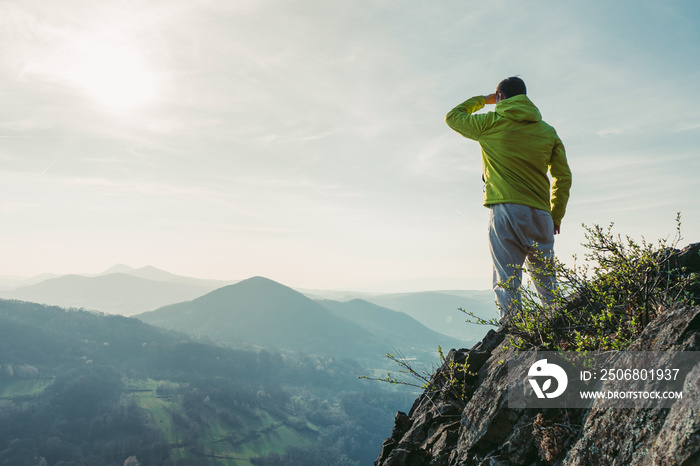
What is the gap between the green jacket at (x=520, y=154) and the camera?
5289 millimetres

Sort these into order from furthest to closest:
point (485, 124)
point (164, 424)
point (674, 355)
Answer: point (164, 424) → point (485, 124) → point (674, 355)

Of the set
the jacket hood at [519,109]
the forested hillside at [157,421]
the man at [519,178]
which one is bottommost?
the forested hillside at [157,421]

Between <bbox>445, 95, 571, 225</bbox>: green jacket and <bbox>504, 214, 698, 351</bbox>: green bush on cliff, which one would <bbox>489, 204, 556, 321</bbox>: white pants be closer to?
<bbox>445, 95, 571, 225</bbox>: green jacket

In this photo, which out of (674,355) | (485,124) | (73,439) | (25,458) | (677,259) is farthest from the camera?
(73,439)

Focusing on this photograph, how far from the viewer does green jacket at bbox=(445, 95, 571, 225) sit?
5.29 metres

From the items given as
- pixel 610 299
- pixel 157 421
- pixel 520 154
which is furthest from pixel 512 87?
pixel 157 421

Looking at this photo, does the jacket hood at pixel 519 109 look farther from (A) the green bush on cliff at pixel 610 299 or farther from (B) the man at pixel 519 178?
(A) the green bush on cliff at pixel 610 299

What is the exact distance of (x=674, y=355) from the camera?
2578 mm

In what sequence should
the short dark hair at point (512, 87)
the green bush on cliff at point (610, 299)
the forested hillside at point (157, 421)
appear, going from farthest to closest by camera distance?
1. the forested hillside at point (157, 421)
2. the short dark hair at point (512, 87)
3. the green bush on cliff at point (610, 299)

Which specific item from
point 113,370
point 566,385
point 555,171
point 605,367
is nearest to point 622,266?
point 605,367

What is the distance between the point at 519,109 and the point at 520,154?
2.03 ft

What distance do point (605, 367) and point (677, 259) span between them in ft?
5.54

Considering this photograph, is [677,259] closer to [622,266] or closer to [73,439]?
[622,266]

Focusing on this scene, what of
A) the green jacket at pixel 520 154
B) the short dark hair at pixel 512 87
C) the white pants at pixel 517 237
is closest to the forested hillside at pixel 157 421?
the white pants at pixel 517 237
